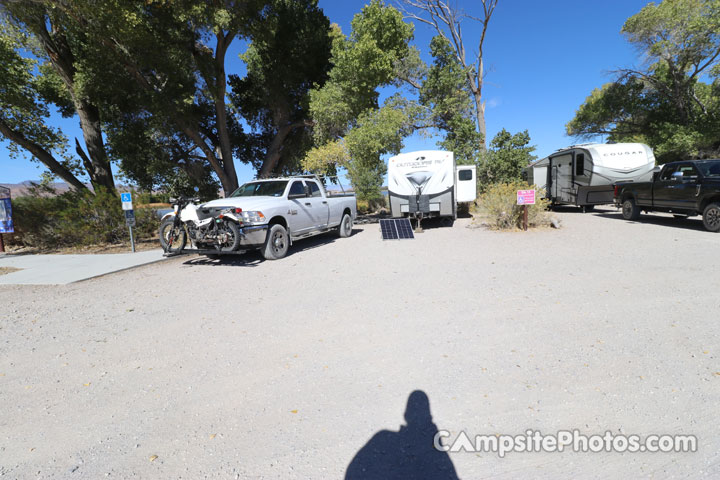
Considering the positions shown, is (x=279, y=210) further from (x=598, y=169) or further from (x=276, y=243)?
(x=598, y=169)

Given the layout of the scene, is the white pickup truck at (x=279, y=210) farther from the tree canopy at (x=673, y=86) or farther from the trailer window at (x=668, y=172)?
the tree canopy at (x=673, y=86)

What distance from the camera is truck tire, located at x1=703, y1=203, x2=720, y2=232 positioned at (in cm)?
883

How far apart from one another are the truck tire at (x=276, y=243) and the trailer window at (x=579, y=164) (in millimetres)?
13602

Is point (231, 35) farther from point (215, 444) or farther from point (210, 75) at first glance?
point (215, 444)

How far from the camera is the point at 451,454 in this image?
1.95 m

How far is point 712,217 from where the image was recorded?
896 centimetres

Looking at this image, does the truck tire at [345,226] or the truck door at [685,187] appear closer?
the truck door at [685,187]

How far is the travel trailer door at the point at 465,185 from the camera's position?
593 inches

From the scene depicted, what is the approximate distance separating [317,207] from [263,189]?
5.16ft

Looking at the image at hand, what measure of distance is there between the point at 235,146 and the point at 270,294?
1720 cm

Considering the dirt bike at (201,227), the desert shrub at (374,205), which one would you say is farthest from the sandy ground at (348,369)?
the desert shrub at (374,205)

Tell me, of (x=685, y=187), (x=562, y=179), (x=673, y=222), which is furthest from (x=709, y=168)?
(x=562, y=179)

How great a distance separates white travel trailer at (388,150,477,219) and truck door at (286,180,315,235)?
427 cm


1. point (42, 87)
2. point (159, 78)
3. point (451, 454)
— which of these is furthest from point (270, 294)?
point (42, 87)
